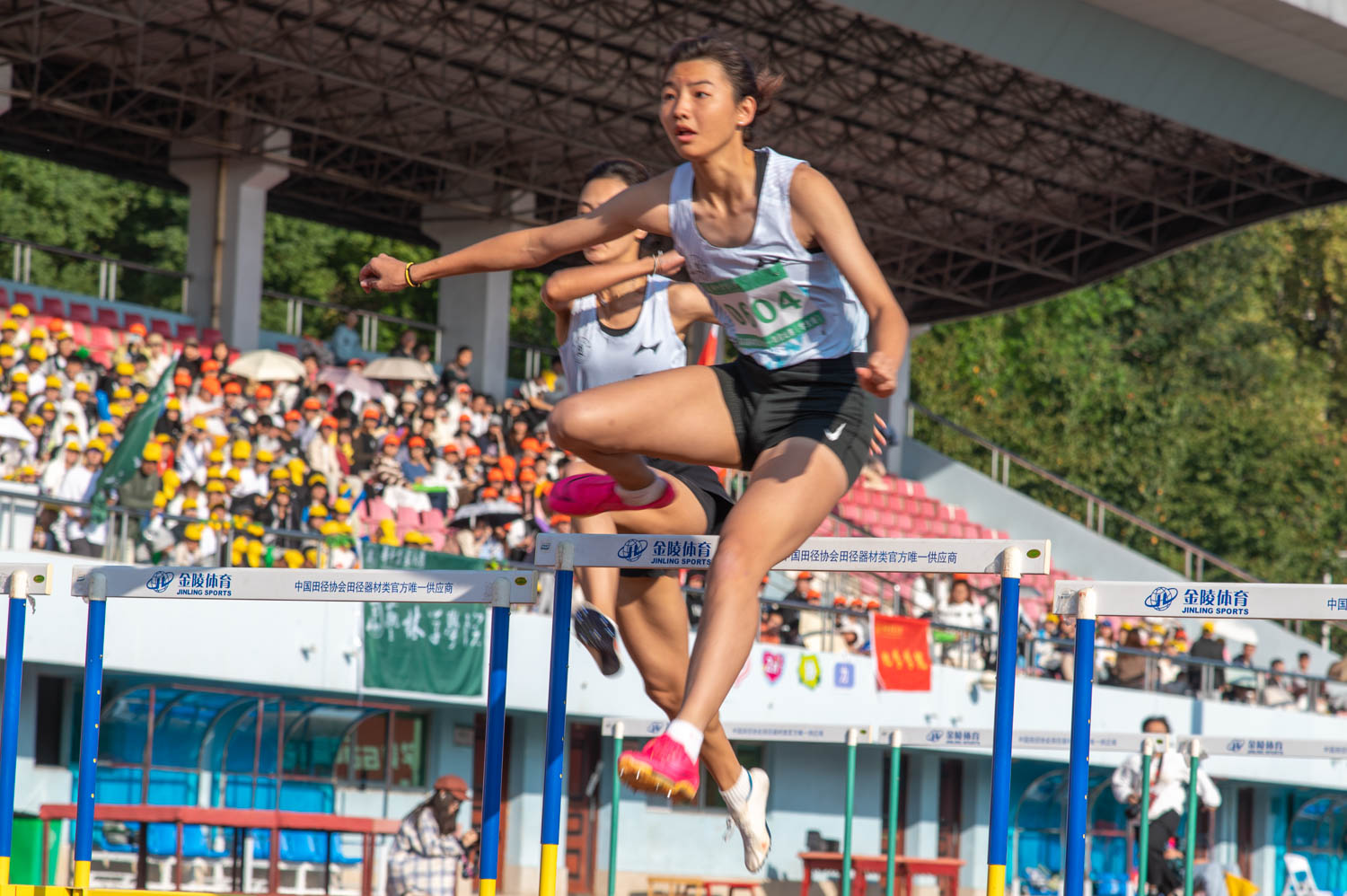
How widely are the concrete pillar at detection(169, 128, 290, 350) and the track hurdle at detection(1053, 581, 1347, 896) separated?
1938cm

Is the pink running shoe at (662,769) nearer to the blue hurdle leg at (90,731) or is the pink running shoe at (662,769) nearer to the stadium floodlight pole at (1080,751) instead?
the stadium floodlight pole at (1080,751)

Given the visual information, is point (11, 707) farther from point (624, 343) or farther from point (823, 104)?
point (823, 104)

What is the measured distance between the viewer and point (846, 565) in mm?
4973

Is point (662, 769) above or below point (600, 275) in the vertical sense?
below

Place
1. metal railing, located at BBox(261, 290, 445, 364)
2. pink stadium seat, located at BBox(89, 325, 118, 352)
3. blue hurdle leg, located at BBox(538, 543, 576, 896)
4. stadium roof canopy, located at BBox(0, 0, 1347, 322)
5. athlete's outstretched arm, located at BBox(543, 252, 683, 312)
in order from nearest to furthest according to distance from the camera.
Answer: blue hurdle leg, located at BBox(538, 543, 576, 896), athlete's outstretched arm, located at BBox(543, 252, 683, 312), pink stadium seat, located at BBox(89, 325, 118, 352), stadium roof canopy, located at BBox(0, 0, 1347, 322), metal railing, located at BBox(261, 290, 445, 364)

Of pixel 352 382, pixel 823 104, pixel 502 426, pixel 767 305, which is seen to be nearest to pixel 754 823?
pixel 767 305

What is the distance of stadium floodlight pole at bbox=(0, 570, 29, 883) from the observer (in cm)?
499

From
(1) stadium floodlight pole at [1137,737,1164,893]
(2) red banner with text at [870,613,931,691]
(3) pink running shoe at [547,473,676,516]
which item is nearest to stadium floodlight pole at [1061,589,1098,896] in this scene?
(3) pink running shoe at [547,473,676,516]

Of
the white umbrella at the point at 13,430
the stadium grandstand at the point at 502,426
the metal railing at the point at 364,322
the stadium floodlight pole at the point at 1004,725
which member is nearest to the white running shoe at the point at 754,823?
the stadium floodlight pole at the point at 1004,725

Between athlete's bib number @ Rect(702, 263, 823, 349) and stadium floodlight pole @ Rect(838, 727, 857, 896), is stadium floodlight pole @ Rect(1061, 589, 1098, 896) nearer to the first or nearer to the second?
athlete's bib number @ Rect(702, 263, 823, 349)

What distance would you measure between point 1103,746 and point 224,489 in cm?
754

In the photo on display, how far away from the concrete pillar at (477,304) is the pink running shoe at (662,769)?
21.4 meters

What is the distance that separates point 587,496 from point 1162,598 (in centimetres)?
151

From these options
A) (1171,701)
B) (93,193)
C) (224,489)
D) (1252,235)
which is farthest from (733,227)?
(1252,235)
